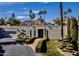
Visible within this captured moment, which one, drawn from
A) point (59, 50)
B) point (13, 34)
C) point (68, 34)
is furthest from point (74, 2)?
point (13, 34)

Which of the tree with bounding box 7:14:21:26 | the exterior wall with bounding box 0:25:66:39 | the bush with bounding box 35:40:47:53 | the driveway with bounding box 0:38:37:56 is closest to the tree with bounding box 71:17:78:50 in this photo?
the exterior wall with bounding box 0:25:66:39

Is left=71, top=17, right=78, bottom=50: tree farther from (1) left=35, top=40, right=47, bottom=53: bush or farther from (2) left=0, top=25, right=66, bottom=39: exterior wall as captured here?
(1) left=35, top=40, right=47, bottom=53: bush

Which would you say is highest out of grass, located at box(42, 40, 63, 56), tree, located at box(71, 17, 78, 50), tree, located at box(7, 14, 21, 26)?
tree, located at box(7, 14, 21, 26)

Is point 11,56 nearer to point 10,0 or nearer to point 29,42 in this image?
point 29,42

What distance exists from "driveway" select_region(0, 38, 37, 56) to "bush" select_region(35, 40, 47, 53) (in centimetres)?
6

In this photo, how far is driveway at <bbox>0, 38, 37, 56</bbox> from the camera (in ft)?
8.30

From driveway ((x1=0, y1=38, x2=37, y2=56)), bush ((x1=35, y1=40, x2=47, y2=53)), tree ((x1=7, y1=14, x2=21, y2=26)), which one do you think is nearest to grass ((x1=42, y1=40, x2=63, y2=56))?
bush ((x1=35, y1=40, x2=47, y2=53))

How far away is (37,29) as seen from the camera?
100 inches

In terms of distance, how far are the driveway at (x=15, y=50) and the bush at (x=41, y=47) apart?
56mm

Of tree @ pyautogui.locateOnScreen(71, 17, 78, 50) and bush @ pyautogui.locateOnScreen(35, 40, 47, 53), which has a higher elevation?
tree @ pyautogui.locateOnScreen(71, 17, 78, 50)

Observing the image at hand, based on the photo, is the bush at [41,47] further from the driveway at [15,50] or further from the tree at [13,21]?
the tree at [13,21]

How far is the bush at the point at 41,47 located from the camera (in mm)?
2561

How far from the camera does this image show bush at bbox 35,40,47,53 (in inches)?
101

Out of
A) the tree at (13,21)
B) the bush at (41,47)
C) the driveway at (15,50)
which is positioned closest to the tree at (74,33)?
the bush at (41,47)
